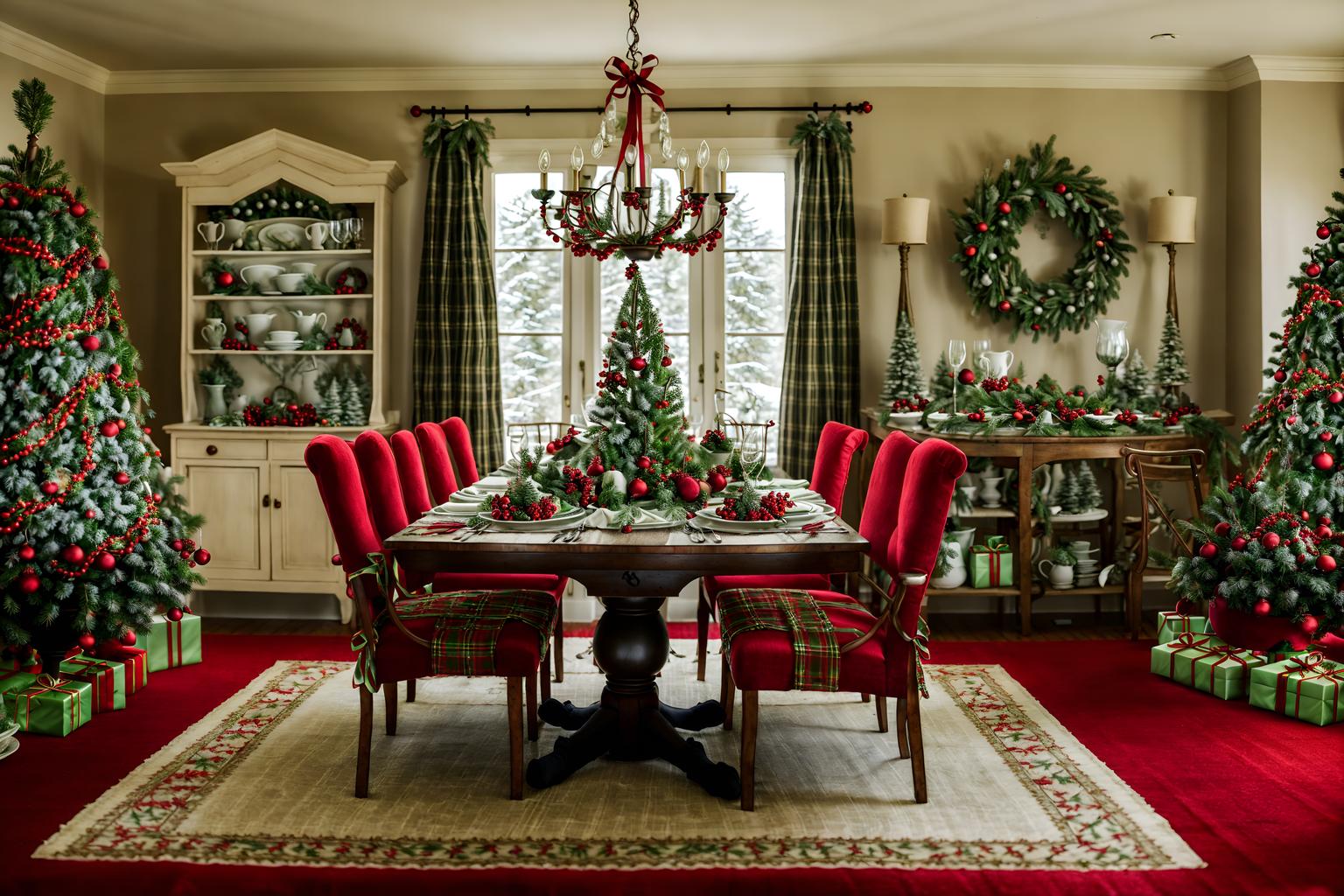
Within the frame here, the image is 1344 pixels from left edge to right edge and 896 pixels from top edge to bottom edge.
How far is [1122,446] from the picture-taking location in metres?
4.73

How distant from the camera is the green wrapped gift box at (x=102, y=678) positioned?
12.2 ft

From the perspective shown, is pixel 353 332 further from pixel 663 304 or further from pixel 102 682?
pixel 102 682

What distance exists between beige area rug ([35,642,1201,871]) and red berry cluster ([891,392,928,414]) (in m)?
1.68

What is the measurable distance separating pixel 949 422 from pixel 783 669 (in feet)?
7.47

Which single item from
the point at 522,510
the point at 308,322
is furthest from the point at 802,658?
the point at 308,322

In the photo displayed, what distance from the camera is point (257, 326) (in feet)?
17.6

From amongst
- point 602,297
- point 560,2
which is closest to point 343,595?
point 602,297

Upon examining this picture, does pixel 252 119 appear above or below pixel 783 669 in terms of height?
above

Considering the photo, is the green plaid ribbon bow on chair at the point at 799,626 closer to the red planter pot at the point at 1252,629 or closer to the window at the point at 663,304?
the red planter pot at the point at 1252,629

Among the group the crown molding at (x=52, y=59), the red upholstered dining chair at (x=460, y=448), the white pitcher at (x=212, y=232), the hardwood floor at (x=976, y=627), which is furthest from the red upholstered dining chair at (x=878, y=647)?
the crown molding at (x=52, y=59)

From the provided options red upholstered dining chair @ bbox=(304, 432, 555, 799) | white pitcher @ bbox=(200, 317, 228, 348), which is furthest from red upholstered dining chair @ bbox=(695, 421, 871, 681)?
white pitcher @ bbox=(200, 317, 228, 348)

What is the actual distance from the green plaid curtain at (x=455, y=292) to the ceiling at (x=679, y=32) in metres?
0.46

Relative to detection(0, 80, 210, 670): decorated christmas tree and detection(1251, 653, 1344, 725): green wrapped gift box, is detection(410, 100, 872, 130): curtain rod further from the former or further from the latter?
detection(1251, 653, 1344, 725): green wrapped gift box

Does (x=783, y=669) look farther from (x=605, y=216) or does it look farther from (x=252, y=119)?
(x=252, y=119)
